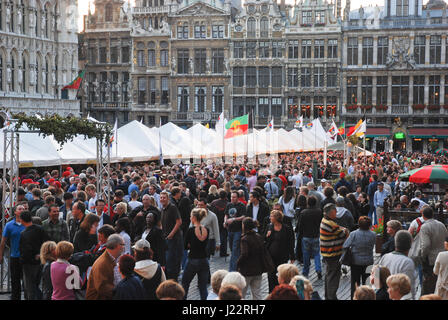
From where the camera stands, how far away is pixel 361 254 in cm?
855

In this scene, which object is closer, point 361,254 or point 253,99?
point 361,254

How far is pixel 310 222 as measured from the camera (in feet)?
33.5

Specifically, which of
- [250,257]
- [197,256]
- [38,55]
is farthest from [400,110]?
[250,257]

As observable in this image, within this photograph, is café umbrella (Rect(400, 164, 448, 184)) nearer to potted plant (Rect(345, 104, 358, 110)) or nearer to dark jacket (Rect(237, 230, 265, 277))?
dark jacket (Rect(237, 230, 265, 277))

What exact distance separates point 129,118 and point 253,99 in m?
11.5

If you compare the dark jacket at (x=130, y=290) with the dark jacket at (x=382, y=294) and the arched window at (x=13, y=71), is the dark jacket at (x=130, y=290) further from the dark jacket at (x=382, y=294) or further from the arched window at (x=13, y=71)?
the arched window at (x=13, y=71)

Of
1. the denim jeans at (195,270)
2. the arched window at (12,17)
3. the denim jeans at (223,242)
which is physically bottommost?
the denim jeans at (223,242)

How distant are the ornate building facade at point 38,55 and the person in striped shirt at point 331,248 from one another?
34.1m

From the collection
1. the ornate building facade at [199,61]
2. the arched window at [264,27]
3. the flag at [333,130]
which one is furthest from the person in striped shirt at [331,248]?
the arched window at [264,27]

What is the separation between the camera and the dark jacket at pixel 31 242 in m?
8.29

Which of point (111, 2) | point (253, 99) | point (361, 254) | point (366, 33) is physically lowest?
point (361, 254)
